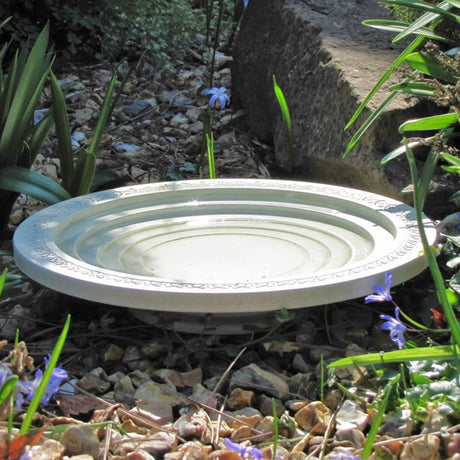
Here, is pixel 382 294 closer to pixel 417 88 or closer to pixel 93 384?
pixel 93 384

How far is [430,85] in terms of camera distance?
7.95 ft

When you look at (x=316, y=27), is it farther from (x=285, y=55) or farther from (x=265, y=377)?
(x=265, y=377)

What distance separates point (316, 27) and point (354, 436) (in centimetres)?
227

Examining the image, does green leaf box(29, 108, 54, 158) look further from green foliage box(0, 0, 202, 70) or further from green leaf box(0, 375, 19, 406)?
green leaf box(0, 375, 19, 406)

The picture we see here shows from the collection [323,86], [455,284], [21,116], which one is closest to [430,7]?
[323,86]

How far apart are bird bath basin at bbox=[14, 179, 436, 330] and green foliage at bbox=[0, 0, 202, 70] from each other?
2075mm

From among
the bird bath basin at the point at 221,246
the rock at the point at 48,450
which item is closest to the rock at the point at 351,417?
the bird bath basin at the point at 221,246

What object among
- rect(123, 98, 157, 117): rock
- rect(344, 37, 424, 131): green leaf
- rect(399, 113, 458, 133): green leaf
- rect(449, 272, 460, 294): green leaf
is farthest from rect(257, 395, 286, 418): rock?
rect(123, 98, 157, 117): rock

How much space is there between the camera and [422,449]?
142 centimetres

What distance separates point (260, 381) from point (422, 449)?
0.45m

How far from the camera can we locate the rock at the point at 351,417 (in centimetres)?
157

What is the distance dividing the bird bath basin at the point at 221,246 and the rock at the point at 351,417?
28 centimetres

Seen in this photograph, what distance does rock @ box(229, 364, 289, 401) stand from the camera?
1.75m

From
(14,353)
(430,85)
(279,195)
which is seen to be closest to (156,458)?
(14,353)
